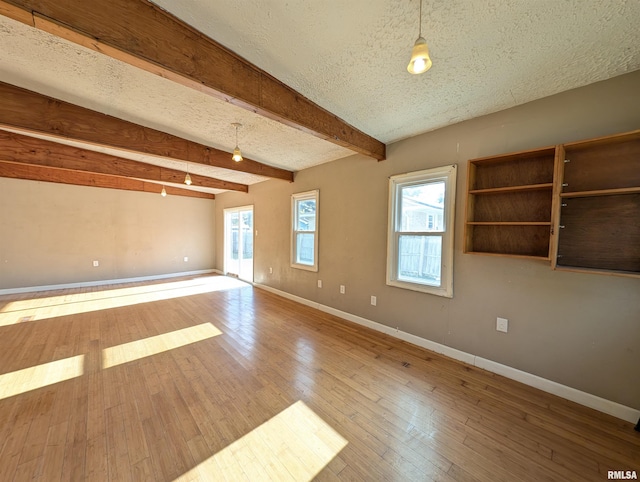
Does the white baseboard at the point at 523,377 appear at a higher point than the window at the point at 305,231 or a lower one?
lower

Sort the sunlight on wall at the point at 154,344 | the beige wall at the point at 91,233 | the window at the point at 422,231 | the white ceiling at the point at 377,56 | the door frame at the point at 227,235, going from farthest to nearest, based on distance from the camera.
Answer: the door frame at the point at 227,235 < the beige wall at the point at 91,233 < the window at the point at 422,231 < the sunlight on wall at the point at 154,344 < the white ceiling at the point at 377,56

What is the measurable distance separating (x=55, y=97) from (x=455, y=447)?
187 inches

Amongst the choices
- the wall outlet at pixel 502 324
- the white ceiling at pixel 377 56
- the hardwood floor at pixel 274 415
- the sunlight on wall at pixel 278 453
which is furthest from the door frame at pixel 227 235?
the wall outlet at pixel 502 324

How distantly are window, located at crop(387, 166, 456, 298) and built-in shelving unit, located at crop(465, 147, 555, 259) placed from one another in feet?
0.81

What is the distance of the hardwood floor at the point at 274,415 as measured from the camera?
1399 mm

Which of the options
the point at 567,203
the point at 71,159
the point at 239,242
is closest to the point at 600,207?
the point at 567,203

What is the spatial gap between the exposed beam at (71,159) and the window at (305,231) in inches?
109

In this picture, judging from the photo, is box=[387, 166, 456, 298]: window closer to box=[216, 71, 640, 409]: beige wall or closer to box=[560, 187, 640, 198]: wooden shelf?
box=[216, 71, 640, 409]: beige wall

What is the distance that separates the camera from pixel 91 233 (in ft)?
18.4

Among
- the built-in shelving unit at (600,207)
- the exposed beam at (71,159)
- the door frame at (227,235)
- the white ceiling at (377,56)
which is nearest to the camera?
the white ceiling at (377,56)

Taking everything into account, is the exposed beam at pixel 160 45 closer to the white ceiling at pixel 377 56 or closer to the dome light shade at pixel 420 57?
the white ceiling at pixel 377 56

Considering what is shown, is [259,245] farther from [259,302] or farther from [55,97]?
[55,97]

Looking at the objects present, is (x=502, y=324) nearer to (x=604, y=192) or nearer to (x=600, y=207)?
(x=600, y=207)

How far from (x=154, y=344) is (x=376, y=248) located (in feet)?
10.1
